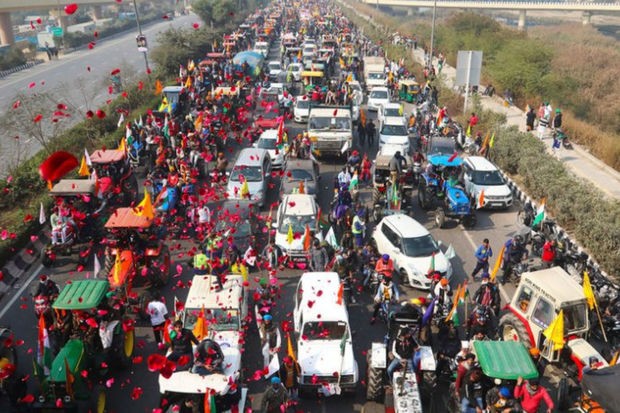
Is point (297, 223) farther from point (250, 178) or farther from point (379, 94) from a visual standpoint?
point (379, 94)

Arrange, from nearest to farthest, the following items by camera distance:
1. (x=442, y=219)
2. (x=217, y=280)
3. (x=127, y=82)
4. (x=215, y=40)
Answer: (x=217, y=280)
(x=442, y=219)
(x=127, y=82)
(x=215, y=40)

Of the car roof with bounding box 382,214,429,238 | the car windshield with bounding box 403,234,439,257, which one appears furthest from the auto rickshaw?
the car windshield with bounding box 403,234,439,257

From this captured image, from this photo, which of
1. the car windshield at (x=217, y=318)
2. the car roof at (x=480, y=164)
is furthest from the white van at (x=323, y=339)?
the car roof at (x=480, y=164)

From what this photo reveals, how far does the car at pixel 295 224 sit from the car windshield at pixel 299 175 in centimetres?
267

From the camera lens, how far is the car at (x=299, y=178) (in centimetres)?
1905

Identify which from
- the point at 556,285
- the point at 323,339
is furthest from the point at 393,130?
the point at 323,339

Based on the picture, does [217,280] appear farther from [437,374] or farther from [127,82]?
[127,82]

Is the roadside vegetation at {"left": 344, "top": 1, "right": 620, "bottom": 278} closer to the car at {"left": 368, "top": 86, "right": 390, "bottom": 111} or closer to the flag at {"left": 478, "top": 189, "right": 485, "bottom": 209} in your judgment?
the flag at {"left": 478, "top": 189, "right": 485, "bottom": 209}

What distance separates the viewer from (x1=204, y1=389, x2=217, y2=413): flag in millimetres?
9094

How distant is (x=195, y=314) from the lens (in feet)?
37.4

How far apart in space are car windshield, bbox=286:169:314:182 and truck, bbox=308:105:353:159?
401 cm

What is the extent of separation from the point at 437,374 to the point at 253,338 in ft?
14.3

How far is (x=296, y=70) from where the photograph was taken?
41500 mm

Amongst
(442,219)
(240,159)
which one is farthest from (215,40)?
(442,219)
